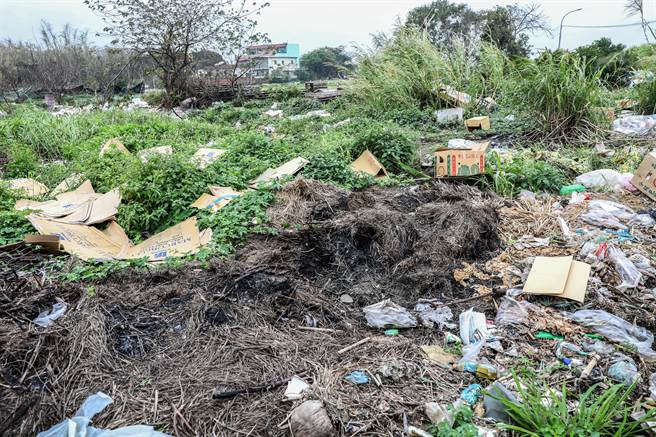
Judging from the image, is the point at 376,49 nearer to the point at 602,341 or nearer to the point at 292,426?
the point at 602,341

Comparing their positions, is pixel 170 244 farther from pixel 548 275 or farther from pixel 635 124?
pixel 635 124

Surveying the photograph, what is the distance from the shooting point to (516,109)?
6254 millimetres

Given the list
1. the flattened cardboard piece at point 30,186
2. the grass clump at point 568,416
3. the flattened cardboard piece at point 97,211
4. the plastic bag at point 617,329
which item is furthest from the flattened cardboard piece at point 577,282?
the flattened cardboard piece at point 30,186

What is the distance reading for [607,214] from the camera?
3.49 m

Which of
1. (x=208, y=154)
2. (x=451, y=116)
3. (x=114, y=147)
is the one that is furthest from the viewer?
(x=451, y=116)

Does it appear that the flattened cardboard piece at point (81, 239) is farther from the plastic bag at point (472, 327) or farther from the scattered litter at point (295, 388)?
the plastic bag at point (472, 327)

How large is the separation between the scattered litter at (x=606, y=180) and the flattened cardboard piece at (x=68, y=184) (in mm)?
5103

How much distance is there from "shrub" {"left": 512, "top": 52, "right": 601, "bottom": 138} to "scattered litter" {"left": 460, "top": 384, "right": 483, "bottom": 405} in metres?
4.70

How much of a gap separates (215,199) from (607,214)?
3.12 m

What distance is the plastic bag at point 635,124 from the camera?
18.4 feet

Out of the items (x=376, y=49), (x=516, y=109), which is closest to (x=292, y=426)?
(x=516, y=109)

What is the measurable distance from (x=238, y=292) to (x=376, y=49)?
26.0 ft

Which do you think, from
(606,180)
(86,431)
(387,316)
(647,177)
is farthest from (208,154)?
(647,177)

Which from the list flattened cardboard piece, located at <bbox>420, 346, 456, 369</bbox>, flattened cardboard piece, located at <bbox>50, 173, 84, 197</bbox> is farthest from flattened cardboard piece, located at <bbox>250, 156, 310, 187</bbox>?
flattened cardboard piece, located at <bbox>420, 346, 456, 369</bbox>
